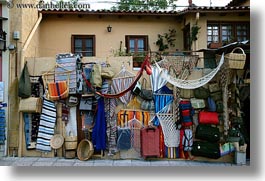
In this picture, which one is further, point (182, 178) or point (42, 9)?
point (42, 9)

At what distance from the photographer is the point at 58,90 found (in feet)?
18.6

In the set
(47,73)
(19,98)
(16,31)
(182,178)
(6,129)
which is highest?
(16,31)

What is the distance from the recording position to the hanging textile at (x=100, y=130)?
5.64m

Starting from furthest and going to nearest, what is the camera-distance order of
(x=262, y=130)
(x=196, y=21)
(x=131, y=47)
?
(x=131, y=47)
(x=196, y=21)
(x=262, y=130)

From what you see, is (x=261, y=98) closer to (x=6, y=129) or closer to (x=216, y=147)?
(x=216, y=147)

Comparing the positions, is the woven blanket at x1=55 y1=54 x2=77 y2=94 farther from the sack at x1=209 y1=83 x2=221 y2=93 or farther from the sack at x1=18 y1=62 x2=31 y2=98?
the sack at x1=209 y1=83 x2=221 y2=93

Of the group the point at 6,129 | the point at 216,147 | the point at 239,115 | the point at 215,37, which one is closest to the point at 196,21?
the point at 215,37

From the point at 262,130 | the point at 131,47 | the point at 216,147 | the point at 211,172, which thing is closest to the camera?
the point at 262,130

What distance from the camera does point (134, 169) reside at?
14.4 ft

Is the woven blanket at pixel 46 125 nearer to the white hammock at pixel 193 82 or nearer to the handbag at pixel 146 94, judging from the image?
the handbag at pixel 146 94

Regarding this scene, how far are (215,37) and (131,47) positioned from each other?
210cm

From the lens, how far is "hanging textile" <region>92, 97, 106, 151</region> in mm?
5641

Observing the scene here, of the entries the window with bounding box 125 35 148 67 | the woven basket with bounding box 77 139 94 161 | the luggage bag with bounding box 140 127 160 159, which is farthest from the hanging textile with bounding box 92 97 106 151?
the window with bounding box 125 35 148 67

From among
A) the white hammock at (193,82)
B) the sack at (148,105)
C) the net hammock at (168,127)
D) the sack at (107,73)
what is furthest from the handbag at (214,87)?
the sack at (107,73)
